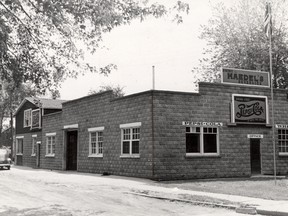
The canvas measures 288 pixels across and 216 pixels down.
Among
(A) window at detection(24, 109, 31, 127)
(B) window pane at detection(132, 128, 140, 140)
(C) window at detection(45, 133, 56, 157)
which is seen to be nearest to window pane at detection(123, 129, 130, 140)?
(B) window pane at detection(132, 128, 140, 140)

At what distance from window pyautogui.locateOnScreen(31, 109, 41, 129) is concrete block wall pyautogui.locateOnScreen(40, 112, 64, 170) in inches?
74.9

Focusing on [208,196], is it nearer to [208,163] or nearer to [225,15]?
[208,163]

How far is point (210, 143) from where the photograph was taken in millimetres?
24062

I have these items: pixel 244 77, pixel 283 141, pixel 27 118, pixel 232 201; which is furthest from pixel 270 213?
pixel 27 118

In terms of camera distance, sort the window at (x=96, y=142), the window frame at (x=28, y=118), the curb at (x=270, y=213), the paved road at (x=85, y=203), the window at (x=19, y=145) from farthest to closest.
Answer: the window at (x=19, y=145) → the window frame at (x=28, y=118) → the window at (x=96, y=142) → the paved road at (x=85, y=203) → the curb at (x=270, y=213)

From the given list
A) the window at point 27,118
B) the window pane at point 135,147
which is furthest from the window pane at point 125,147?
the window at point 27,118

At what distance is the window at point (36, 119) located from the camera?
3788 centimetres

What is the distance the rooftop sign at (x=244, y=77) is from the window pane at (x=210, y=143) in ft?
11.3

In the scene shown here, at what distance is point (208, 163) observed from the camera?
23.6m

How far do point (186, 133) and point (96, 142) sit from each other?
7.07 meters

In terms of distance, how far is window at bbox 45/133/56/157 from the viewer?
1342 inches

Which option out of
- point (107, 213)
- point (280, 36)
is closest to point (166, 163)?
point (107, 213)

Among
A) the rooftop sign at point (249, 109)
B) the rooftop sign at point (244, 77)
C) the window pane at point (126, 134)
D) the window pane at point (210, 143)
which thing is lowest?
the window pane at point (210, 143)

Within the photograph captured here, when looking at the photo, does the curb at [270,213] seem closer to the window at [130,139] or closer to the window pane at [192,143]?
the window pane at [192,143]
